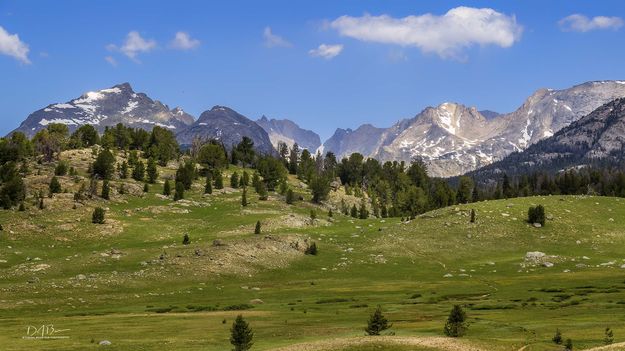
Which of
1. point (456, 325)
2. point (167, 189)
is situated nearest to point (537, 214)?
point (167, 189)

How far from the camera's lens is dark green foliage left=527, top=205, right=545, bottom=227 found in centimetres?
16041

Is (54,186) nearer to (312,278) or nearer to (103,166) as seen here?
(103,166)

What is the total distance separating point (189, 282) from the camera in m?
109

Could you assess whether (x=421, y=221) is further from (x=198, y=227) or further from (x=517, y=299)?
(x=517, y=299)

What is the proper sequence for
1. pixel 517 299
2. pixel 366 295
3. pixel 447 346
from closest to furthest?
1. pixel 447 346
2. pixel 517 299
3. pixel 366 295

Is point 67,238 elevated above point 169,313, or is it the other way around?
point 67,238

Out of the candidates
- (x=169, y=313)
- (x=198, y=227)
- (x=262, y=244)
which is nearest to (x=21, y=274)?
(x=169, y=313)

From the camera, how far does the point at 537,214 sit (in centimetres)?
16100

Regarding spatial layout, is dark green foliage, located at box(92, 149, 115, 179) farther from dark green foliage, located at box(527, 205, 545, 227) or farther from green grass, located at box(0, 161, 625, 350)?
dark green foliage, located at box(527, 205, 545, 227)

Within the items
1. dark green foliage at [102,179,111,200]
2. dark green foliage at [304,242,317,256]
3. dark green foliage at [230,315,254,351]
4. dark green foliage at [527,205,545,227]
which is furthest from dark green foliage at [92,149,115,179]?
dark green foliage at [230,315,254,351]

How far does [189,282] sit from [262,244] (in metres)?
28.6

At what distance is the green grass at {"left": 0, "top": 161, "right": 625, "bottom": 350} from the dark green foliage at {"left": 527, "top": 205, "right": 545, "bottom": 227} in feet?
8.93

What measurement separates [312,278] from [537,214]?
240 ft
